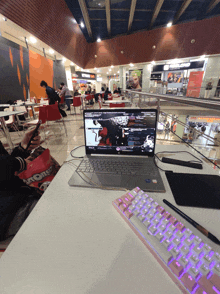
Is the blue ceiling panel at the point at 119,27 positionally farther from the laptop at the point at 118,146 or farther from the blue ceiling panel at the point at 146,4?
the laptop at the point at 118,146

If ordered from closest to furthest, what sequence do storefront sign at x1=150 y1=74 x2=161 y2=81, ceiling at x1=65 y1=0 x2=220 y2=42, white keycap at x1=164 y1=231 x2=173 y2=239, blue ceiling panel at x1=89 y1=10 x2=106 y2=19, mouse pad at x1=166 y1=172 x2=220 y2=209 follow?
1. white keycap at x1=164 y1=231 x2=173 y2=239
2. mouse pad at x1=166 y1=172 x2=220 y2=209
3. ceiling at x1=65 y1=0 x2=220 y2=42
4. blue ceiling panel at x1=89 y1=10 x2=106 y2=19
5. storefront sign at x1=150 y1=74 x2=161 y2=81

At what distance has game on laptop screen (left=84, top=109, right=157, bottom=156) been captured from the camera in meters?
0.79

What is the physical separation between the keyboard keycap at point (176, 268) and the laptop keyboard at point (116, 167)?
15.4 inches

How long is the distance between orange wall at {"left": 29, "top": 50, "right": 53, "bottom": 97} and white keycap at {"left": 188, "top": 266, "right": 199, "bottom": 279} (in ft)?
24.1

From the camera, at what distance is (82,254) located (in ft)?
1.24

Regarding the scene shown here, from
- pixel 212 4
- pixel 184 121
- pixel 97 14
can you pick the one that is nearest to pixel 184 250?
pixel 184 121

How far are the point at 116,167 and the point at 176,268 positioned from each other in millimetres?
476

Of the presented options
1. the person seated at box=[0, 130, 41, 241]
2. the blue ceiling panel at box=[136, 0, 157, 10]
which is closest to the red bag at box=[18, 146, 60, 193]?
the person seated at box=[0, 130, 41, 241]

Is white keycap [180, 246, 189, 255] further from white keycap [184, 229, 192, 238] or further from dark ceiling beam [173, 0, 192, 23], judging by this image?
dark ceiling beam [173, 0, 192, 23]

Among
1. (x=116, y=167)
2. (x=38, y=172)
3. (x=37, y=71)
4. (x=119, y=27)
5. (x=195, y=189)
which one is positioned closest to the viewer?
(x=195, y=189)

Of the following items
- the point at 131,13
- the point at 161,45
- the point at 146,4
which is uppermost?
the point at 146,4

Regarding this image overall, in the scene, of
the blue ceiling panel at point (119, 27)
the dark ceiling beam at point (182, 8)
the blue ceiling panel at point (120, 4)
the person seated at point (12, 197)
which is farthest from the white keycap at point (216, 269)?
the blue ceiling panel at point (119, 27)

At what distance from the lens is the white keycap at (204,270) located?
30 cm

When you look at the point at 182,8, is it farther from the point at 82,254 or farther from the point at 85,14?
the point at 82,254
